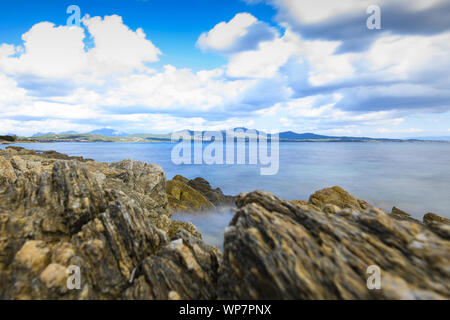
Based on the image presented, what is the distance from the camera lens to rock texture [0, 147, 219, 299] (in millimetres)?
9539

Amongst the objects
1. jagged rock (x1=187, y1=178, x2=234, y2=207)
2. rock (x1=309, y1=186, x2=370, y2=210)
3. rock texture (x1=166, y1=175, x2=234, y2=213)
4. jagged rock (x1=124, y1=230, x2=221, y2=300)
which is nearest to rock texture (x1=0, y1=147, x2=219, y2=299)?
jagged rock (x1=124, y1=230, x2=221, y2=300)

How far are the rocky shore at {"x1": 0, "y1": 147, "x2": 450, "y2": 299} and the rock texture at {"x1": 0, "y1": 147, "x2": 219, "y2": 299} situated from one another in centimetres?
5

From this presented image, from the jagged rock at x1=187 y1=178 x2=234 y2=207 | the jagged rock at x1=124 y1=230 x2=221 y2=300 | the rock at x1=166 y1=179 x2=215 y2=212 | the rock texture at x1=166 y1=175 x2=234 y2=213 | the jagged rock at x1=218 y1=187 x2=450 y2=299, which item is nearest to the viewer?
the jagged rock at x1=218 y1=187 x2=450 y2=299

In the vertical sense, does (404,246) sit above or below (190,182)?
above

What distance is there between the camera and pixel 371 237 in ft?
31.4

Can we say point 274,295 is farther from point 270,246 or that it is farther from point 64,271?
point 64,271

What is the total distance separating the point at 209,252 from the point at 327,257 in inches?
244

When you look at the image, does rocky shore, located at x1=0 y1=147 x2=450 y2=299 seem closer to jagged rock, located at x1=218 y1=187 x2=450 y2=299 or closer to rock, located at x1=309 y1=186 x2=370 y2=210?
jagged rock, located at x1=218 y1=187 x2=450 y2=299

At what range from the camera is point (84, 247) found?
35.8ft

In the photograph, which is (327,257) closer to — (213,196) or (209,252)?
(209,252)

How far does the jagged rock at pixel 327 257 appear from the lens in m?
7.82

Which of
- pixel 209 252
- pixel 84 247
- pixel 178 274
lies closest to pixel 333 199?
pixel 209 252
